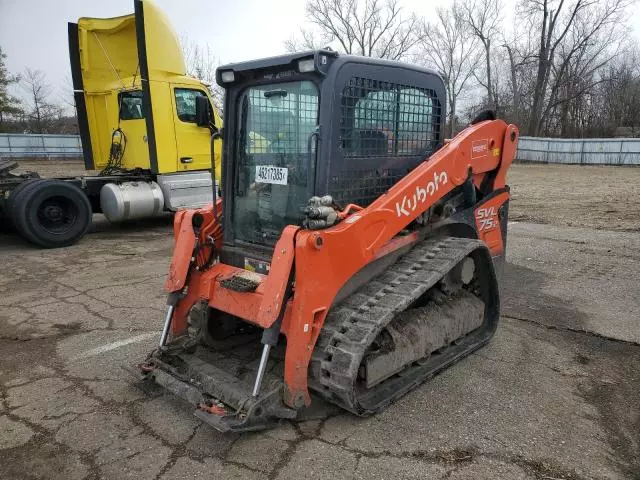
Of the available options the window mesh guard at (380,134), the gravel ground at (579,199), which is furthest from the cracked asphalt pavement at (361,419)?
the gravel ground at (579,199)

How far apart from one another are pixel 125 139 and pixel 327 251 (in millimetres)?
8197

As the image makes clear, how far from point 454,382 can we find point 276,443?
139 centimetres

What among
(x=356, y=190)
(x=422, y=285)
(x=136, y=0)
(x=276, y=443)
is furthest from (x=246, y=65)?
(x=136, y=0)

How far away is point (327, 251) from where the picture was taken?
118 inches

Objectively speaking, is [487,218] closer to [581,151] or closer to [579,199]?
[579,199]

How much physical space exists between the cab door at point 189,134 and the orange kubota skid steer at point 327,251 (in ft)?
19.3

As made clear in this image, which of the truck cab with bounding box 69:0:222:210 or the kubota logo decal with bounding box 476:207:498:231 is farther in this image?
the truck cab with bounding box 69:0:222:210

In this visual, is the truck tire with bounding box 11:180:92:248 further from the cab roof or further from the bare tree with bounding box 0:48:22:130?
the bare tree with bounding box 0:48:22:130

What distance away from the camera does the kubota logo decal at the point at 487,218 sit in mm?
4469

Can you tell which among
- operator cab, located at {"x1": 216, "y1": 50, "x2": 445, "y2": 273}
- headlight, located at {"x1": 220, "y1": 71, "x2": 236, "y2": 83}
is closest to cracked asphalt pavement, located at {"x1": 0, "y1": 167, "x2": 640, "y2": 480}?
operator cab, located at {"x1": 216, "y1": 50, "x2": 445, "y2": 273}

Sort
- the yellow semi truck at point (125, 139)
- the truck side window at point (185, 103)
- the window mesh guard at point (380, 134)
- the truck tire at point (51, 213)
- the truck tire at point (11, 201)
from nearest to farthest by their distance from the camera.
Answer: the window mesh guard at point (380, 134), the truck tire at point (51, 213), the truck tire at point (11, 201), the yellow semi truck at point (125, 139), the truck side window at point (185, 103)

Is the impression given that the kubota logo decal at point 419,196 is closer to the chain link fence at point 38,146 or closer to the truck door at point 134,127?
the truck door at point 134,127

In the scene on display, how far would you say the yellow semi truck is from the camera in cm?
856

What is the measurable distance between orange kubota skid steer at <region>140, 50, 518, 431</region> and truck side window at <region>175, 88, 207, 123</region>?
19.7 ft
